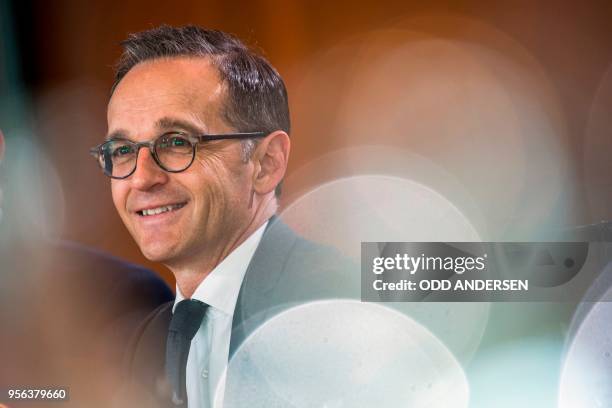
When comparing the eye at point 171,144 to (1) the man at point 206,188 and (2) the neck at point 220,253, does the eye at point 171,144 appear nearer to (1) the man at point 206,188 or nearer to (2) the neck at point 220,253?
(1) the man at point 206,188

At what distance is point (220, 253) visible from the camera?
2121 millimetres

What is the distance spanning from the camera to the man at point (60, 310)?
225cm

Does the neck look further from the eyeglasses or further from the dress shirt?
the eyeglasses

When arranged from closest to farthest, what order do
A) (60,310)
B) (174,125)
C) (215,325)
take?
(174,125), (215,325), (60,310)

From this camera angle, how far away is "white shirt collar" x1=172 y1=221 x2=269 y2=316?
2.12 metres

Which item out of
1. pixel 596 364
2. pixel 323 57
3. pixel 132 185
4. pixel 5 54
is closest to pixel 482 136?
pixel 323 57

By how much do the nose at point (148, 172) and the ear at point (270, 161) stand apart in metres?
0.26

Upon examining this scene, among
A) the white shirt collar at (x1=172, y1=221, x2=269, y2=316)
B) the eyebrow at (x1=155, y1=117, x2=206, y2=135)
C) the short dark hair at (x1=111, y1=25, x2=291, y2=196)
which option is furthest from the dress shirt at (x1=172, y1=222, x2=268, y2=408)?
the eyebrow at (x1=155, y1=117, x2=206, y2=135)

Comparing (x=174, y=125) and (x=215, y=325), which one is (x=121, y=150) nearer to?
(x=174, y=125)

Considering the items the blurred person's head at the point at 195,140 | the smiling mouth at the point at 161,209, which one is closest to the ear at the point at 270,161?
the blurred person's head at the point at 195,140

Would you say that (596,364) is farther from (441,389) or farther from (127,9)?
(127,9)

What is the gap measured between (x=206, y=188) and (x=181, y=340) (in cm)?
46

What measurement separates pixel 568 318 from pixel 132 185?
1.28m

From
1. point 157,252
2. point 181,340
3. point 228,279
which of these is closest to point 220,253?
point 228,279
